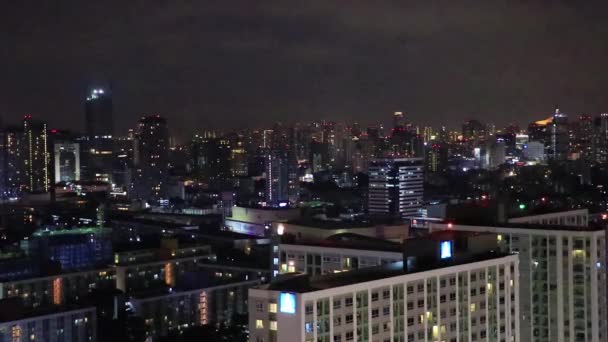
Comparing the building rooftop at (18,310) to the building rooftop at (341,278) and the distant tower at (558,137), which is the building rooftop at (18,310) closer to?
the building rooftop at (341,278)

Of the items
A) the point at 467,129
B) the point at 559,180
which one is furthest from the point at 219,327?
the point at 467,129

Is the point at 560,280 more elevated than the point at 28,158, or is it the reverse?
the point at 28,158

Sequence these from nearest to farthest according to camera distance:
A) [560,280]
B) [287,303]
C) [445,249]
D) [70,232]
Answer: [287,303]
[445,249]
[560,280]
[70,232]

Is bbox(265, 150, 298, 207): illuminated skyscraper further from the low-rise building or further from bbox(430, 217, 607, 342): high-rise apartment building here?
bbox(430, 217, 607, 342): high-rise apartment building

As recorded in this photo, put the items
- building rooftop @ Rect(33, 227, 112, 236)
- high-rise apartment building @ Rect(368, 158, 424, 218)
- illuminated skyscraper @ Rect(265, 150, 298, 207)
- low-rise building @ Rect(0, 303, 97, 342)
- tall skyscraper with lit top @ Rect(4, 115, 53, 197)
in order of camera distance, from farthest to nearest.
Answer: tall skyscraper with lit top @ Rect(4, 115, 53, 197), illuminated skyscraper @ Rect(265, 150, 298, 207), high-rise apartment building @ Rect(368, 158, 424, 218), building rooftop @ Rect(33, 227, 112, 236), low-rise building @ Rect(0, 303, 97, 342)

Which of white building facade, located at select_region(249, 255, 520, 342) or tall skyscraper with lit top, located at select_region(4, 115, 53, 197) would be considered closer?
white building facade, located at select_region(249, 255, 520, 342)

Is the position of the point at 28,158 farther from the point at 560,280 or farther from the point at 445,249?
the point at 445,249

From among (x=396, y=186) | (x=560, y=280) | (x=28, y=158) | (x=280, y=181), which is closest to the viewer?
(x=560, y=280)

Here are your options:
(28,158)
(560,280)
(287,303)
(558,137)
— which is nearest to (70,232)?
(560,280)

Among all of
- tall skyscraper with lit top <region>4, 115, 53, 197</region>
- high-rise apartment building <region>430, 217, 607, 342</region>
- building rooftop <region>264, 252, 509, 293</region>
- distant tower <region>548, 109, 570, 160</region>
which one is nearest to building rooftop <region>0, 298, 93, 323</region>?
building rooftop <region>264, 252, 509, 293</region>
